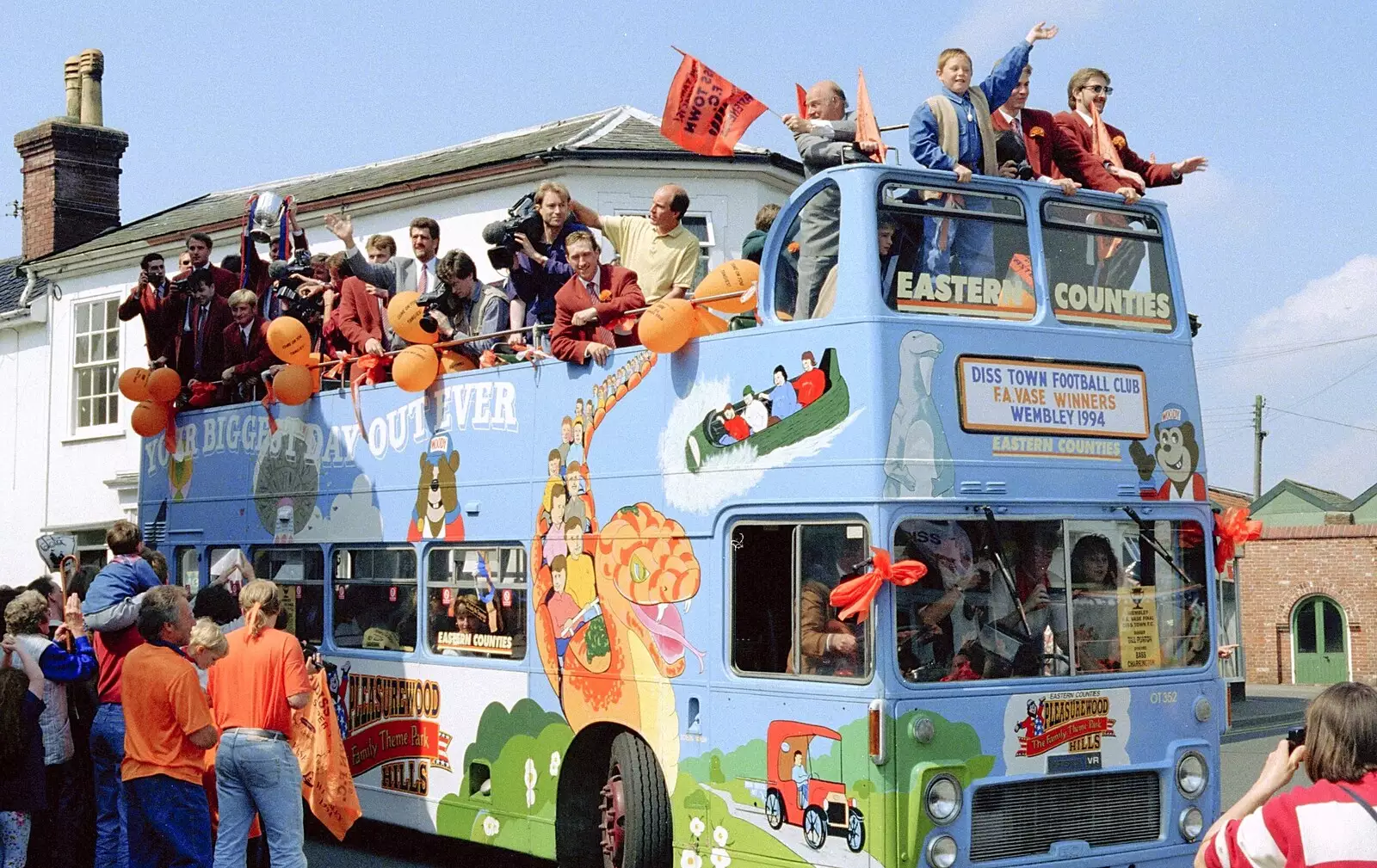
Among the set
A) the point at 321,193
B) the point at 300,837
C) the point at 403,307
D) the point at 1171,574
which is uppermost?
the point at 321,193

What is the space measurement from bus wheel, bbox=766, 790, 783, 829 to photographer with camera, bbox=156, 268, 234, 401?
7.72 metres

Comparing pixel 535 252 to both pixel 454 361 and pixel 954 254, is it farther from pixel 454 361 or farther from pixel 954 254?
pixel 954 254

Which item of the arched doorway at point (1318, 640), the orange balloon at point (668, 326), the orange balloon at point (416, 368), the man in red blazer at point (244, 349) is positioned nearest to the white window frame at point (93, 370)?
the man in red blazer at point (244, 349)

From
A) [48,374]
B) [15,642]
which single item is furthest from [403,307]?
[48,374]

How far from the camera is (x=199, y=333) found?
572 inches

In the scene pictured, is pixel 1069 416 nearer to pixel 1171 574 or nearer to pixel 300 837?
pixel 1171 574

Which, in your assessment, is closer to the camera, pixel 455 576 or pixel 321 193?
pixel 455 576

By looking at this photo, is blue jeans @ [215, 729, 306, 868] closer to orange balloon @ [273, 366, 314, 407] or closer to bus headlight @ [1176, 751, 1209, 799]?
bus headlight @ [1176, 751, 1209, 799]

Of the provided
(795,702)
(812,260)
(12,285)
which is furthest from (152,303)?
(12,285)

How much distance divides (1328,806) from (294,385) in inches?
391

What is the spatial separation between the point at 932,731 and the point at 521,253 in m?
4.93

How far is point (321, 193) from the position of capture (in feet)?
81.8

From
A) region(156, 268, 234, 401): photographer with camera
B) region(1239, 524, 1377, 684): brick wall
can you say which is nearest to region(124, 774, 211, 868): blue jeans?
region(156, 268, 234, 401): photographer with camera

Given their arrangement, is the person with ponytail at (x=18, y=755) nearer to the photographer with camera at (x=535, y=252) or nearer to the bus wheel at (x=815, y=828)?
the bus wheel at (x=815, y=828)
